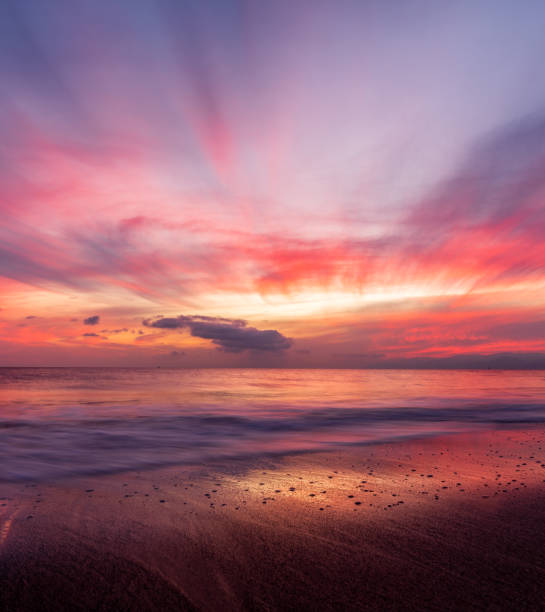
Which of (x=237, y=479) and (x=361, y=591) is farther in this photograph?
(x=237, y=479)

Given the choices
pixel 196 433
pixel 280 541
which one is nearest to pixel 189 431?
pixel 196 433

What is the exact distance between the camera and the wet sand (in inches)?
152

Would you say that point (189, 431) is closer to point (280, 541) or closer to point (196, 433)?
point (196, 433)

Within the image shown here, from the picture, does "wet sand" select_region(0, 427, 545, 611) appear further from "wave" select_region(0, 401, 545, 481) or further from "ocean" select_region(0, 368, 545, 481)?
"wave" select_region(0, 401, 545, 481)

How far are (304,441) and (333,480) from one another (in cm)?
596

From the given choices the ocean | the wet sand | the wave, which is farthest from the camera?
the ocean

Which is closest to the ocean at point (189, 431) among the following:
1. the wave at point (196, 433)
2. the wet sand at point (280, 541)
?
the wave at point (196, 433)

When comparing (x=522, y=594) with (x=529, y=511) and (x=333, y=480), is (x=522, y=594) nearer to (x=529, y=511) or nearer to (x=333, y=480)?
(x=529, y=511)

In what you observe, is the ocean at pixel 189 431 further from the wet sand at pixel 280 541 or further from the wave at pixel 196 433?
the wet sand at pixel 280 541

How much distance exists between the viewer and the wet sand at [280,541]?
3.87 metres

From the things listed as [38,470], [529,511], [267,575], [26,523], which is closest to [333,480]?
[529,511]

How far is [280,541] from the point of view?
503 cm

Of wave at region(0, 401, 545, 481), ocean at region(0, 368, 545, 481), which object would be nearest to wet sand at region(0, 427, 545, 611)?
ocean at region(0, 368, 545, 481)

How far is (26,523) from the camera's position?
5730mm
